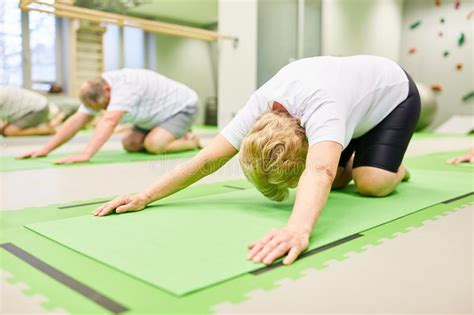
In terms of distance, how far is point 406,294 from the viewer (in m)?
0.97

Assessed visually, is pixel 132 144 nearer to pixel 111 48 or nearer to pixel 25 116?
pixel 25 116

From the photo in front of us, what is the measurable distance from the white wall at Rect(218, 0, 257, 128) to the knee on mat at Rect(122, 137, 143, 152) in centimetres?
220

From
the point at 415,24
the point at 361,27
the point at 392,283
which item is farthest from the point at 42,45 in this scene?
the point at 415,24

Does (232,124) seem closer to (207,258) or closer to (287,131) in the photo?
(287,131)

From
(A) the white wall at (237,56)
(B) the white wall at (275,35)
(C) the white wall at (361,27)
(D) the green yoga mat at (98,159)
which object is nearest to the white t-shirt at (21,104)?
(D) the green yoga mat at (98,159)

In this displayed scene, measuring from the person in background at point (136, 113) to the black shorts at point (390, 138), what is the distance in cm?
176

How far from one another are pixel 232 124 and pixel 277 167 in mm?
313

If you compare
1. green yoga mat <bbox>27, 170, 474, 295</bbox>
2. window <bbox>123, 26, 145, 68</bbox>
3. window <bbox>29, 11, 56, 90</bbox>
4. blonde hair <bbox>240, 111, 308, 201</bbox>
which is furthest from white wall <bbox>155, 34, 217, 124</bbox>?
blonde hair <bbox>240, 111, 308, 201</bbox>

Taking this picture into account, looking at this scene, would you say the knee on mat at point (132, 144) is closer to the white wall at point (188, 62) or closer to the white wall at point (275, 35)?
the white wall at point (275, 35)

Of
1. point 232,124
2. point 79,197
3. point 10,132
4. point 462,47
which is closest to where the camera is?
point 232,124

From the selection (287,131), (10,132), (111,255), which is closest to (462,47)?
(10,132)

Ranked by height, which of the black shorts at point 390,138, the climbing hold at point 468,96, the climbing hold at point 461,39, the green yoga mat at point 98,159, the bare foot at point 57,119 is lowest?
the bare foot at point 57,119

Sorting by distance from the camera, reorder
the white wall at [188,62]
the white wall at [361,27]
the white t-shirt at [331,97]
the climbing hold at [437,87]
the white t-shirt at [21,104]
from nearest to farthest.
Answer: the white t-shirt at [331,97] → the white t-shirt at [21,104] → the white wall at [361,27] → the climbing hold at [437,87] → the white wall at [188,62]

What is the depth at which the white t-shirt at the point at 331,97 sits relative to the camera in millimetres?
1380
